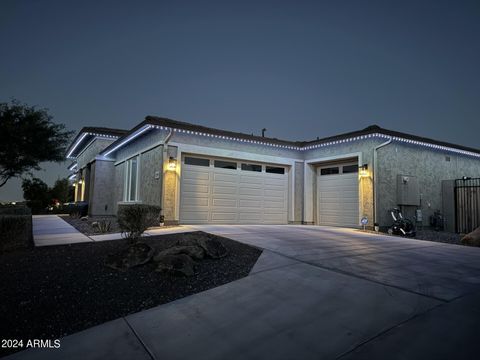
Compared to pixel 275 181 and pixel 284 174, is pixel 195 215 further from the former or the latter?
pixel 284 174

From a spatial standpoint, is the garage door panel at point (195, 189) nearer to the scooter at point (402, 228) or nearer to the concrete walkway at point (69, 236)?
the concrete walkway at point (69, 236)

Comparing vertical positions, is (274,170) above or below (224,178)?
above

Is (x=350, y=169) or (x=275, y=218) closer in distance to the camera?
(x=350, y=169)

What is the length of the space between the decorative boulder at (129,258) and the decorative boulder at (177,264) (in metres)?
0.30

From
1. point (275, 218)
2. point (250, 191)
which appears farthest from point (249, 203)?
point (275, 218)

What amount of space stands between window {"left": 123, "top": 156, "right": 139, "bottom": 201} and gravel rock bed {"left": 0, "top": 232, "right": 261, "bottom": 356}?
7987mm

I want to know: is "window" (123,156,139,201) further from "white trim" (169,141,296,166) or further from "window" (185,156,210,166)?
"white trim" (169,141,296,166)

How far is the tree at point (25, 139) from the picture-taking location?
1376 cm

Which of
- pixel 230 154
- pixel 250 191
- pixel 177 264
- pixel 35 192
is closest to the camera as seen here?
pixel 177 264

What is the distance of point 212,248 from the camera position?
4.96 meters

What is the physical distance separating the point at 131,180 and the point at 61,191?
52.4 feet

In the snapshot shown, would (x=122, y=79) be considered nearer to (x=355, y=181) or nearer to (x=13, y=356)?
(x=355, y=181)

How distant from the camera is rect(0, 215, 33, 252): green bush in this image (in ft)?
16.6

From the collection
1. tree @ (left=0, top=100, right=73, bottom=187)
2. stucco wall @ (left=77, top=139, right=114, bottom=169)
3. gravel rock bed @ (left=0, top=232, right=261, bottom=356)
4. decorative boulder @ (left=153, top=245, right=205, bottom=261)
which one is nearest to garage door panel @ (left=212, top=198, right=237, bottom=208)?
gravel rock bed @ (left=0, top=232, right=261, bottom=356)
